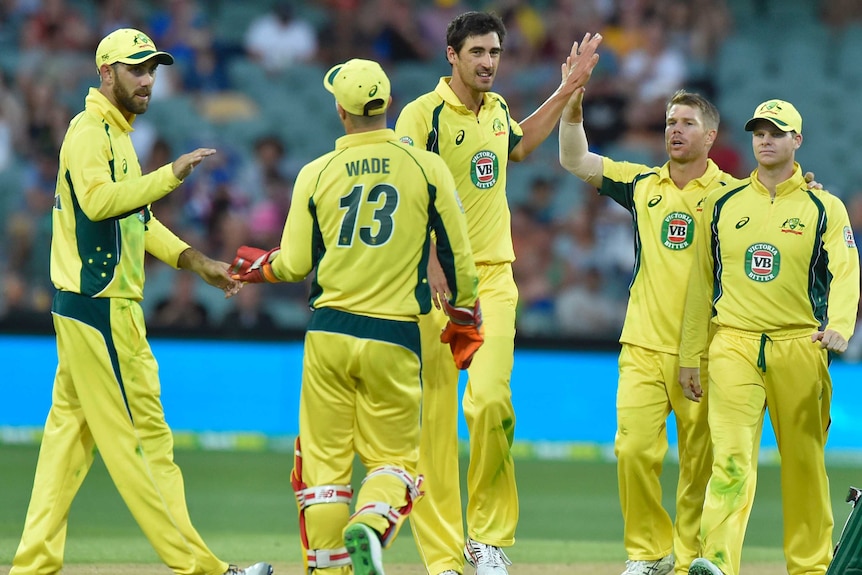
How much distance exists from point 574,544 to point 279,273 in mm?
3923

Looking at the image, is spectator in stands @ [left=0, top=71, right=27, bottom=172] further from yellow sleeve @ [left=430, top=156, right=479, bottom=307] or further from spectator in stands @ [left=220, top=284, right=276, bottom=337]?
yellow sleeve @ [left=430, top=156, right=479, bottom=307]

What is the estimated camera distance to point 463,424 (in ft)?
44.8

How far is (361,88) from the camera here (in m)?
6.28

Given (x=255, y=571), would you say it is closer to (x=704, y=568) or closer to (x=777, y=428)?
(x=704, y=568)

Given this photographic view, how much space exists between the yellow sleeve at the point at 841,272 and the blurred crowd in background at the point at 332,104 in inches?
249

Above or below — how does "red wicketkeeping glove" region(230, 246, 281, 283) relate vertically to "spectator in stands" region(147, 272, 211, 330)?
above

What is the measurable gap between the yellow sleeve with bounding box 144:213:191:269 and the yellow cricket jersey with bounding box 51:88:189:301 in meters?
0.25

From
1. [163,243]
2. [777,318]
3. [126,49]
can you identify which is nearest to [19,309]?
[163,243]

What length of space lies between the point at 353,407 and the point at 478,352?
126 centimetres

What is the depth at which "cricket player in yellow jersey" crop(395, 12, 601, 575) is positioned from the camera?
24.2ft

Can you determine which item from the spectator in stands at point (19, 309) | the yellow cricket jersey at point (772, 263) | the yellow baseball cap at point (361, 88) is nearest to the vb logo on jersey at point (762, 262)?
the yellow cricket jersey at point (772, 263)

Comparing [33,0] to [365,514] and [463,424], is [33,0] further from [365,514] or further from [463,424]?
[365,514]

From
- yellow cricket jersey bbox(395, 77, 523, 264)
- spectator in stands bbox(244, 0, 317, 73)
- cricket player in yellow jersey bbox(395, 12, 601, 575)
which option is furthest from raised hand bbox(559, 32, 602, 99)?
spectator in stands bbox(244, 0, 317, 73)

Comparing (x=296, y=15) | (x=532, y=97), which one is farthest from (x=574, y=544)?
(x=296, y=15)
